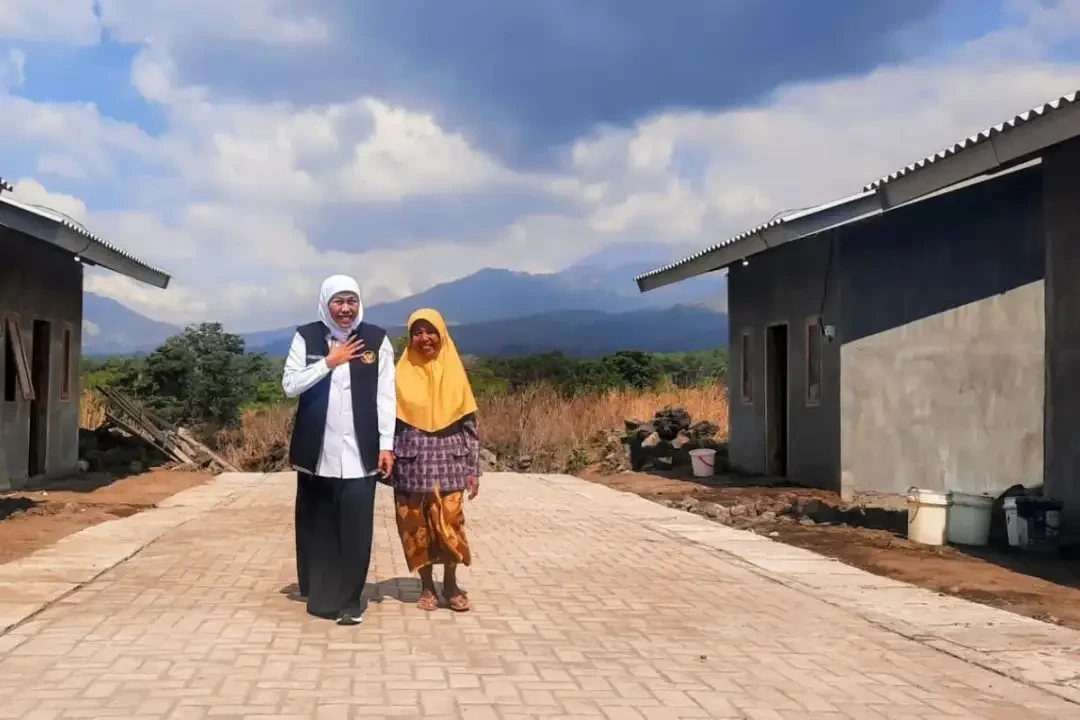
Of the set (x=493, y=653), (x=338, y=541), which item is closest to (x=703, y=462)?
(x=338, y=541)

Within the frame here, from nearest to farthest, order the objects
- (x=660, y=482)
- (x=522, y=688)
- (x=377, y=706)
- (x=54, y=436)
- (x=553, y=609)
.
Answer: (x=377, y=706), (x=522, y=688), (x=553, y=609), (x=54, y=436), (x=660, y=482)

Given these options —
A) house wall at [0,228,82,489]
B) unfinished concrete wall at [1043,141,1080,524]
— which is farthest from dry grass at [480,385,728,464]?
unfinished concrete wall at [1043,141,1080,524]

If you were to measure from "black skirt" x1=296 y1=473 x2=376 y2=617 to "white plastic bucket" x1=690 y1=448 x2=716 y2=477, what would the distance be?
11668 millimetres

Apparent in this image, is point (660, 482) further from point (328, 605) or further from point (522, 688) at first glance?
point (522, 688)

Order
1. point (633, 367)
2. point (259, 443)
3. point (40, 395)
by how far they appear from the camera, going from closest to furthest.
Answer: point (40, 395), point (259, 443), point (633, 367)

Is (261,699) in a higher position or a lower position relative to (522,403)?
lower

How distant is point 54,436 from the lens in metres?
16.7

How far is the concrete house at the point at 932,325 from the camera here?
12.3m

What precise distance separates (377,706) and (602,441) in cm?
1754

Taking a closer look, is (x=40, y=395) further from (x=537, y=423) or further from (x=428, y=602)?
(x=428, y=602)

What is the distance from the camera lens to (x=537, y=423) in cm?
2309

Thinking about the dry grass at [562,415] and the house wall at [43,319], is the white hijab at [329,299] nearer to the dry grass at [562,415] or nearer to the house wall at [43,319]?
the house wall at [43,319]

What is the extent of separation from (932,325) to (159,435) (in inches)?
547

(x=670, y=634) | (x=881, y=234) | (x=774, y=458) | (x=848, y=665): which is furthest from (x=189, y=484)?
(x=848, y=665)
